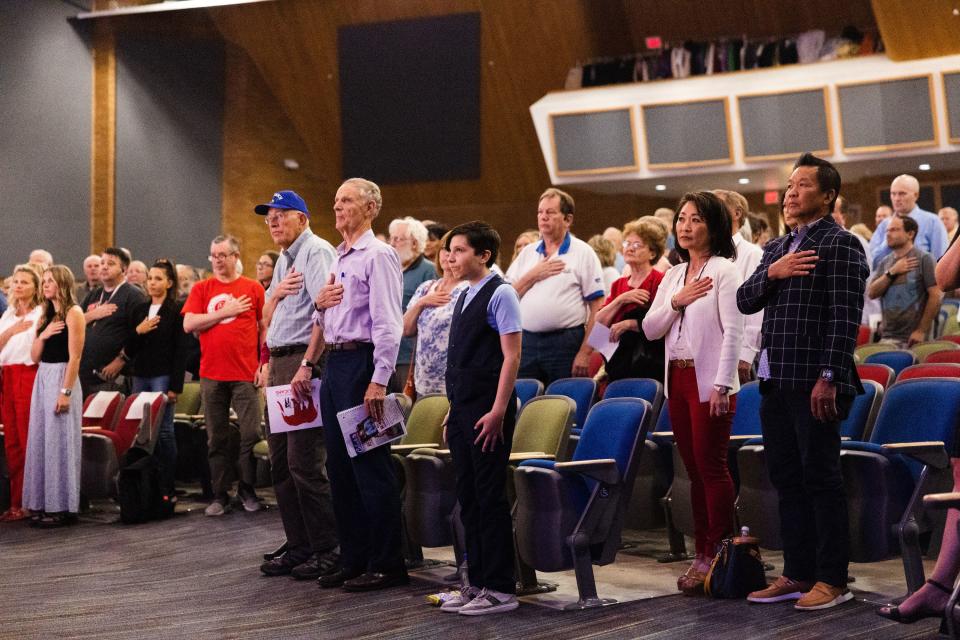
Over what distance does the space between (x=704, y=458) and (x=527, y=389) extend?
128cm

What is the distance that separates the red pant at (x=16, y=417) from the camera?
658 cm

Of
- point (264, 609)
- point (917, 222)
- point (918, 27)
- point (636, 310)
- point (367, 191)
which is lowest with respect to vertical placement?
point (264, 609)

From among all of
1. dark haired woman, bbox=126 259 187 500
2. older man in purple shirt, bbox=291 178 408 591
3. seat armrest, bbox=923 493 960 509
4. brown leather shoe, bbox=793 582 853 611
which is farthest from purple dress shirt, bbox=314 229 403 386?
dark haired woman, bbox=126 259 187 500

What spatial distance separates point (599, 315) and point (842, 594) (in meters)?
1.57

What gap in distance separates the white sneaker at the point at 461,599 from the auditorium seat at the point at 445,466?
378 millimetres

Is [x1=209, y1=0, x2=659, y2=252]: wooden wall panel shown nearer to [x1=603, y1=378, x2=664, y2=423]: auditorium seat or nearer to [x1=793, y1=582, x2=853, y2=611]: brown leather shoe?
[x1=603, y1=378, x2=664, y2=423]: auditorium seat

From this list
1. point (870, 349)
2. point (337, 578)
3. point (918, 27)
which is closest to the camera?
point (337, 578)

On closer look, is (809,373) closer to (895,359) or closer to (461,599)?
(461,599)

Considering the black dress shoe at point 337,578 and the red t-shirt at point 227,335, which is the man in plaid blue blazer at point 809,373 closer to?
the black dress shoe at point 337,578

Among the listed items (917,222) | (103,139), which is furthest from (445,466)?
(103,139)

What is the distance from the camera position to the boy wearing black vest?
12.4 ft

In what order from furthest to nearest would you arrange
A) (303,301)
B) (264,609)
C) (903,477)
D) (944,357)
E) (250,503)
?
(250,503), (944,357), (303,301), (264,609), (903,477)

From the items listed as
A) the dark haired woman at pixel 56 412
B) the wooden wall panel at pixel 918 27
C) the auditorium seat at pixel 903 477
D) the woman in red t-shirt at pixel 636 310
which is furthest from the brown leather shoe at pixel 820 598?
the wooden wall panel at pixel 918 27

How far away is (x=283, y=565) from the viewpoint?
465 centimetres
